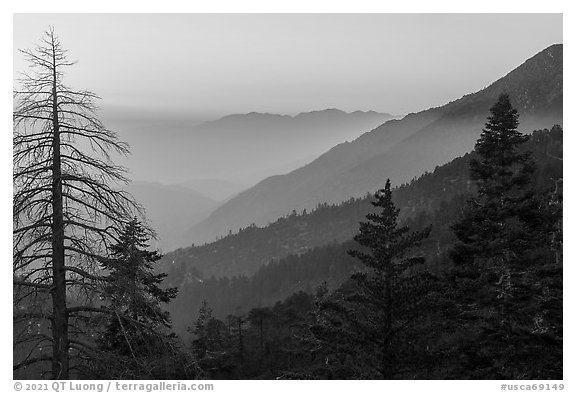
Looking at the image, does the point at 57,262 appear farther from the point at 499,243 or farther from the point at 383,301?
the point at 499,243

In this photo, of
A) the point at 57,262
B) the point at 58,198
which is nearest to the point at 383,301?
Result: the point at 57,262

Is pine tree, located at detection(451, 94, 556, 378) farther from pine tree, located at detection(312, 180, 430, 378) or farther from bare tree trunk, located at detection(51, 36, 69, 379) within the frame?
bare tree trunk, located at detection(51, 36, 69, 379)

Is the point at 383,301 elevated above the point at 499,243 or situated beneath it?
situated beneath

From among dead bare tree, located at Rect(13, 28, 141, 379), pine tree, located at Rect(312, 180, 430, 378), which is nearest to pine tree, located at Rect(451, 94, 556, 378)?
pine tree, located at Rect(312, 180, 430, 378)

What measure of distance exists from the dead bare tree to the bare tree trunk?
16mm

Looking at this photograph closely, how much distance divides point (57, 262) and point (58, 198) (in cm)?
114

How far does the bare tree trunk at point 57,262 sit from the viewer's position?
7.82m

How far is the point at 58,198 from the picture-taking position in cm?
779

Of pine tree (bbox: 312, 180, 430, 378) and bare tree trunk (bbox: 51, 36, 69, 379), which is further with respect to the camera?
pine tree (bbox: 312, 180, 430, 378)

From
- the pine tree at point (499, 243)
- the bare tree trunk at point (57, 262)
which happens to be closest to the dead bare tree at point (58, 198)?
the bare tree trunk at point (57, 262)

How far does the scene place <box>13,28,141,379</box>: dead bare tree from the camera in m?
7.73

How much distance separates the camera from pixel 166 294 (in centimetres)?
1659
